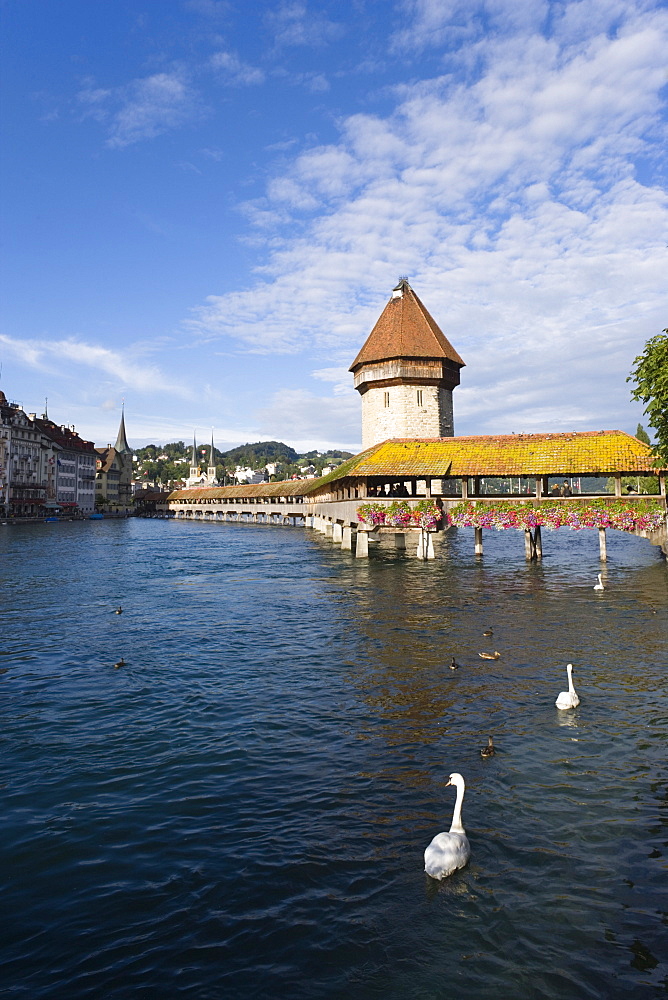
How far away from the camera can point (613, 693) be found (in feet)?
38.4

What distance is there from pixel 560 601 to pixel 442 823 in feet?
51.5

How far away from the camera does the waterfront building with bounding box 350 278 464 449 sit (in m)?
53.3

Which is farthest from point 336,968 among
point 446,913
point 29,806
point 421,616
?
point 421,616

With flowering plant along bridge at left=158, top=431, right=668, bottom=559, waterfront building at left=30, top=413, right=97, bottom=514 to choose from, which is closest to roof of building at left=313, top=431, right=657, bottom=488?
flowering plant along bridge at left=158, top=431, right=668, bottom=559

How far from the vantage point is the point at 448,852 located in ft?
21.1

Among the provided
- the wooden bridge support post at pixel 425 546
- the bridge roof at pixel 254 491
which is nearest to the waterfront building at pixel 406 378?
the wooden bridge support post at pixel 425 546

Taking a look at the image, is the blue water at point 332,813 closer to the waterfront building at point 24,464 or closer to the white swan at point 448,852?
the white swan at point 448,852

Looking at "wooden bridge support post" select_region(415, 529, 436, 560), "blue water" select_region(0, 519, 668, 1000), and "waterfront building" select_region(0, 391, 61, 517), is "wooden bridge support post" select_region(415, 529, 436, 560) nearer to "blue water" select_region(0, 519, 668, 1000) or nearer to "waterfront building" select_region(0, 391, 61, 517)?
"blue water" select_region(0, 519, 668, 1000)

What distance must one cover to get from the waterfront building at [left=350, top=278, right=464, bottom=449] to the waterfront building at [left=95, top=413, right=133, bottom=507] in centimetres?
8588

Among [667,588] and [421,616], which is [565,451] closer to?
[667,588]

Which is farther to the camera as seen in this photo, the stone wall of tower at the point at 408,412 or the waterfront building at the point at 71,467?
the waterfront building at the point at 71,467

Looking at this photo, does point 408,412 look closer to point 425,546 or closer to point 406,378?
point 406,378

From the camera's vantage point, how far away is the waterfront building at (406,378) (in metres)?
53.3

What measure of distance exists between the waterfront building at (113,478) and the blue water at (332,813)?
121m
